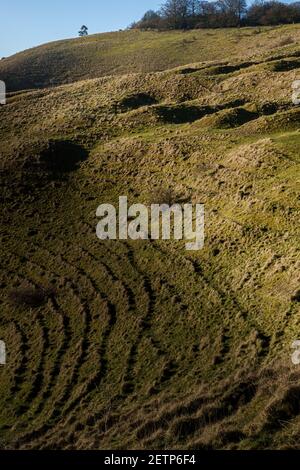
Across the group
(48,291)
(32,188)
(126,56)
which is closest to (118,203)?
(32,188)

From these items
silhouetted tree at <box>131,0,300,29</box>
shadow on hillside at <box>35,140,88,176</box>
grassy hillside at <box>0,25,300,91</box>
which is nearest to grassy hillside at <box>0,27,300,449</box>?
shadow on hillside at <box>35,140,88,176</box>

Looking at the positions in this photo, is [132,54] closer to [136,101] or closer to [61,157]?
[136,101]

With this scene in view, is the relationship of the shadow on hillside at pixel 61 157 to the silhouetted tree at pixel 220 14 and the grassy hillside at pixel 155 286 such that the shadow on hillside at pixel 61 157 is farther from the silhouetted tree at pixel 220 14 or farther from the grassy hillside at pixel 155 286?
the silhouetted tree at pixel 220 14

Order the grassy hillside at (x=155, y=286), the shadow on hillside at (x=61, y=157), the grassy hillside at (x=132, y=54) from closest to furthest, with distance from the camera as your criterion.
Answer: the grassy hillside at (x=155, y=286)
the shadow on hillside at (x=61, y=157)
the grassy hillside at (x=132, y=54)

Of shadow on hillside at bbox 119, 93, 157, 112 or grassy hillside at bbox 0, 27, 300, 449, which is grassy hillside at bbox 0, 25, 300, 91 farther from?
grassy hillside at bbox 0, 27, 300, 449

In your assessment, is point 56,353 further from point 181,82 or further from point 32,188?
point 181,82

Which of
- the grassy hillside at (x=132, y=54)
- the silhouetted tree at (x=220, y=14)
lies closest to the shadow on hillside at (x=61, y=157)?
the grassy hillside at (x=132, y=54)
